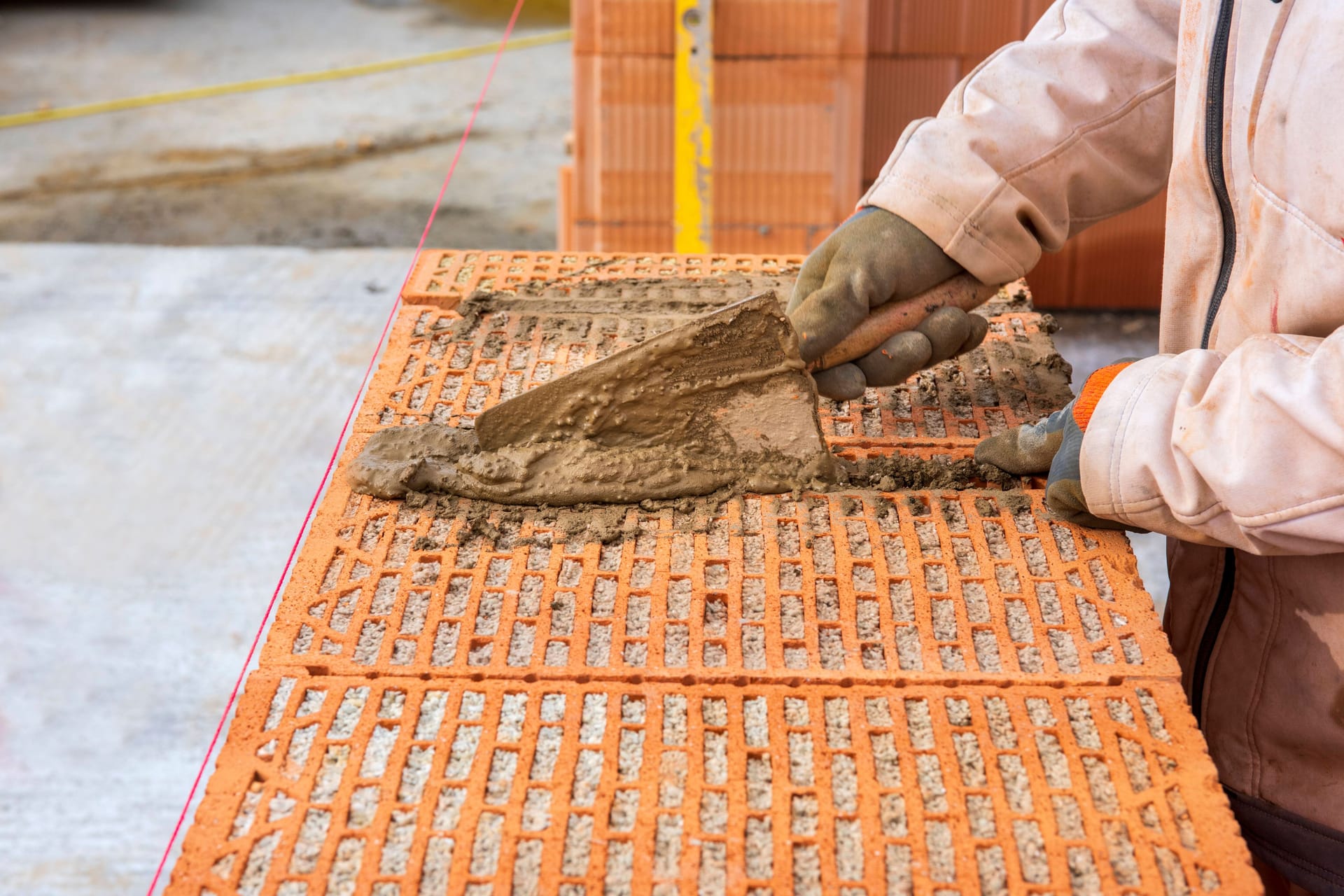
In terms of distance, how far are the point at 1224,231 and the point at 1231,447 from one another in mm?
378

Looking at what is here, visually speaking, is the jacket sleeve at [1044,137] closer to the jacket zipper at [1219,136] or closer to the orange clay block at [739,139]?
the jacket zipper at [1219,136]

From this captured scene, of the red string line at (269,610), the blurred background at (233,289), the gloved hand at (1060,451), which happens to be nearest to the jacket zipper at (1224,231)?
the gloved hand at (1060,451)

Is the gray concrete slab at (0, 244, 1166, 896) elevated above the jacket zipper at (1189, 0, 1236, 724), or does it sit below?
below

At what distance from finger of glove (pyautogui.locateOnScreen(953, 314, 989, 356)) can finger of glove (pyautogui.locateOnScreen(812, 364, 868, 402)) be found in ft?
0.57

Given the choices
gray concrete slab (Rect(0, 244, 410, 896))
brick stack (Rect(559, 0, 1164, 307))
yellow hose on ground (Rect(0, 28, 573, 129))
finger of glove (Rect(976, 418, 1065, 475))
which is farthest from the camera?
yellow hose on ground (Rect(0, 28, 573, 129))

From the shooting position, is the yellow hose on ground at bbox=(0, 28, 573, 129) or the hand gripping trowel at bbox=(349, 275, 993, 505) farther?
the yellow hose on ground at bbox=(0, 28, 573, 129)

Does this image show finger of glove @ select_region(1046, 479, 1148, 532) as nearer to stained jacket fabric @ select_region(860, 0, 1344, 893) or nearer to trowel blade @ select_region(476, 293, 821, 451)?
stained jacket fabric @ select_region(860, 0, 1344, 893)

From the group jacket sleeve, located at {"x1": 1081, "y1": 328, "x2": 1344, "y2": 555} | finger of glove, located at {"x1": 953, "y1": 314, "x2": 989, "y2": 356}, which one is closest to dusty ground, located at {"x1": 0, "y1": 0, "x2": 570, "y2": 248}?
finger of glove, located at {"x1": 953, "y1": 314, "x2": 989, "y2": 356}

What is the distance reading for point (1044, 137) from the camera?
1685 millimetres

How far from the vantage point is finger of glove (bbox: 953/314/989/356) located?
5.87 ft

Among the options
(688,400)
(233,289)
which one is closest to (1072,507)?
(688,400)

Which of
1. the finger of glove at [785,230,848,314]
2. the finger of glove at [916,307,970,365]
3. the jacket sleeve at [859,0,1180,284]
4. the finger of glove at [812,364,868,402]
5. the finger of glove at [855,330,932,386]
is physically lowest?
the finger of glove at [812,364,868,402]

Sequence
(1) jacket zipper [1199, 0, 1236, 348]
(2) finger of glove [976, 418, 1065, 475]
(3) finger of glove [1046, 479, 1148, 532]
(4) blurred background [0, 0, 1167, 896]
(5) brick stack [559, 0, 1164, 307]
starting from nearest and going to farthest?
(1) jacket zipper [1199, 0, 1236, 348] → (3) finger of glove [1046, 479, 1148, 532] → (2) finger of glove [976, 418, 1065, 475] → (4) blurred background [0, 0, 1167, 896] → (5) brick stack [559, 0, 1164, 307]

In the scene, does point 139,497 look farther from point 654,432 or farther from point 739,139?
point 654,432
